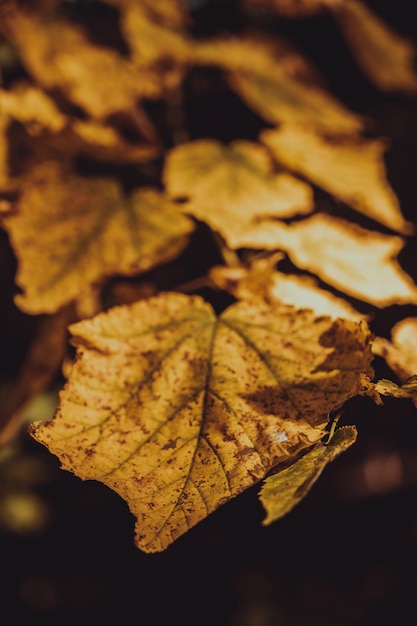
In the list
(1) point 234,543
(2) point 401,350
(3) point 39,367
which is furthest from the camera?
(1) point 234,543

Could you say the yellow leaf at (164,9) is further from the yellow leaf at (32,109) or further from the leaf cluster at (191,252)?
the yellow leaf at (32,109)

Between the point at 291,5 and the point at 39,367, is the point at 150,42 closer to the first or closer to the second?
the point at 291,5

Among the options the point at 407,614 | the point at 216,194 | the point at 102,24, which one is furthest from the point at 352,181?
the point at 407,614

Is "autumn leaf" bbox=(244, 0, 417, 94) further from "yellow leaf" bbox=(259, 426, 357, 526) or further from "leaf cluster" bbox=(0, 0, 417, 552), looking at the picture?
"yellow leaf" bbox=(259, 426, 357, 526)

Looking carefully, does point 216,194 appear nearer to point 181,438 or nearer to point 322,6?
point 181,438

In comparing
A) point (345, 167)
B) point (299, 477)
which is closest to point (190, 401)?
point (299, 477)

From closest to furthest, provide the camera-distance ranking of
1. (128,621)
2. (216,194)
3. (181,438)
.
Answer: (181,438) < (216,194) < (128,621)

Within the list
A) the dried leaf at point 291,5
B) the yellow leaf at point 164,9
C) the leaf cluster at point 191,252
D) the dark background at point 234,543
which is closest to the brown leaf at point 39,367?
the leaf cluster at point 191,252
